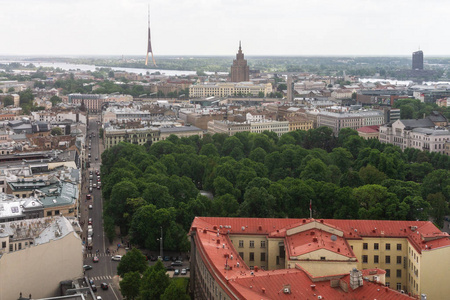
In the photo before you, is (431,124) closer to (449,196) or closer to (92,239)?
(449,196)

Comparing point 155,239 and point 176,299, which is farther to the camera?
point 155,239

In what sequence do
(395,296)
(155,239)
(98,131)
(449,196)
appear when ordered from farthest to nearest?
(98,131)
(449,196)
(155,239)
(395,296)

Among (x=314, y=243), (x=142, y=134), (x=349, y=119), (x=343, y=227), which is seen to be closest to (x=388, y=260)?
(x=343, y=227)

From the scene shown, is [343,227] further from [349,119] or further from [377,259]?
[349,119]

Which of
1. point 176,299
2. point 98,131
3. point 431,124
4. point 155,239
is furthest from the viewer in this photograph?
point 98,131

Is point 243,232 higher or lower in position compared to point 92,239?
higher

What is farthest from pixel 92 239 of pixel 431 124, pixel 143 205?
pixel 431 124
